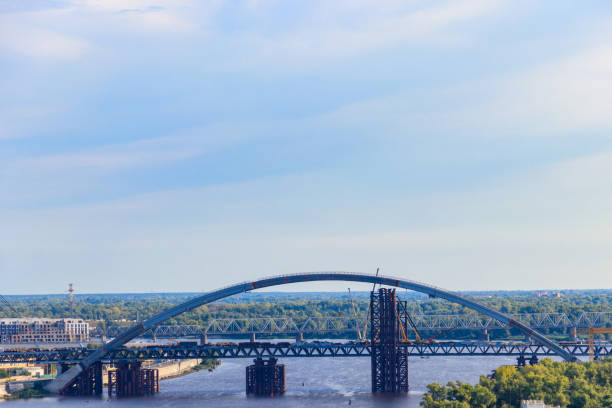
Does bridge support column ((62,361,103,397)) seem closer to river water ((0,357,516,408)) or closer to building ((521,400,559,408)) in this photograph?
river water ((0,357,516,408))

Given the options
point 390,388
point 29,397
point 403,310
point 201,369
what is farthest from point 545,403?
point 201,369

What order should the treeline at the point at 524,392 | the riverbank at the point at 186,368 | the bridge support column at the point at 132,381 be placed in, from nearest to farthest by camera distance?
the treeline at the point at 524,392 → the bridge support column at the point at 132,381 → the riverbank at the point at 186,368

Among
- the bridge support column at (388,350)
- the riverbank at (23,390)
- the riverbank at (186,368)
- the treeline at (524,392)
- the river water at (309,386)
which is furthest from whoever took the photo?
the riverbank at (186,368)

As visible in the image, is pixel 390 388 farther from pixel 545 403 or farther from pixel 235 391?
pixel 545 403

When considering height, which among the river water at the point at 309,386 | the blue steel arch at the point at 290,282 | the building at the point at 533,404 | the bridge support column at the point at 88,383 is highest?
the blue steel arch at the point at 290,282

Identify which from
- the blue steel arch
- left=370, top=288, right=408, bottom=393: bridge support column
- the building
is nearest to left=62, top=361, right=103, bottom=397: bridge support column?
the blue steel arch

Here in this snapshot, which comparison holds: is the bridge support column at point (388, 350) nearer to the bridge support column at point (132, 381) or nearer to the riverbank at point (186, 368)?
the bridge support column at point (132, 381)

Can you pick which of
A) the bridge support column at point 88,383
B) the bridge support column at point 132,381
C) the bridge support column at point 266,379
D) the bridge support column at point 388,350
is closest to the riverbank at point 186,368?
the bridge support column at point 132,381
